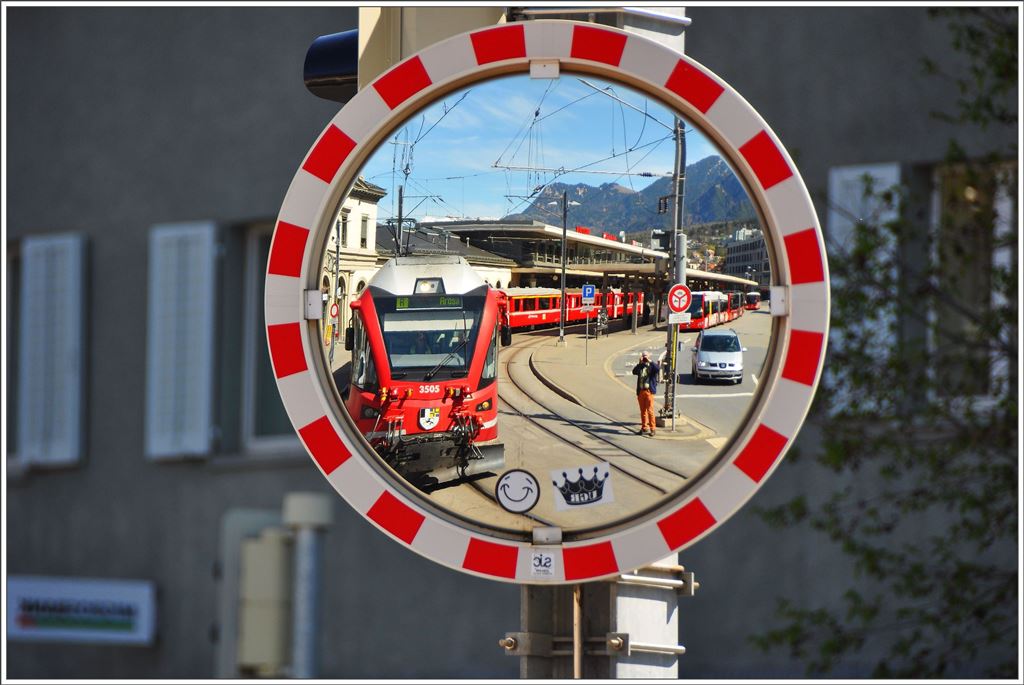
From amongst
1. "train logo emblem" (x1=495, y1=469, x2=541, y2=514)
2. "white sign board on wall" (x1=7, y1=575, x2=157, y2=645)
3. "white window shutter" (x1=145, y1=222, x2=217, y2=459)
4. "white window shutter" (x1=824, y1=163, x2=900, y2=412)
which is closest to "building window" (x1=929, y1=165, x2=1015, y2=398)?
"white window shutter" (x1=824, y1=163, x2=900, y2=412)

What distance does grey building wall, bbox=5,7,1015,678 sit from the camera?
471 cm

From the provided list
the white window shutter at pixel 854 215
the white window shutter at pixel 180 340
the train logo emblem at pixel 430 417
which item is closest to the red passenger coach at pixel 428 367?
the train logo emblem at pixel 430 417

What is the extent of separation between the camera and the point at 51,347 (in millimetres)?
5535

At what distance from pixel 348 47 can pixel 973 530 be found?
2813 mm

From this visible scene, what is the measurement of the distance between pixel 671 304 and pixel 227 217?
439 centimetres

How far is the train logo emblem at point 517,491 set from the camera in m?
1.17

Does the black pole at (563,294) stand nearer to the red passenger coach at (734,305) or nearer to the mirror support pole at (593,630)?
the red passenger coach at (734,305)

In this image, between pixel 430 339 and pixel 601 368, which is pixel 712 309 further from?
pixel 430 339

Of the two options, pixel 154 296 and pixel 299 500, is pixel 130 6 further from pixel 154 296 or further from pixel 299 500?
pixel 299 500

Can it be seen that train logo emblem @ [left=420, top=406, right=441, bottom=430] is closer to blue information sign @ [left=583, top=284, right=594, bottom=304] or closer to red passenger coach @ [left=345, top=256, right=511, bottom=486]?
red passenger coach @ [left=345, top=256, right=511, bottom=486]

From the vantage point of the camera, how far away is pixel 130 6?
5.58 metres

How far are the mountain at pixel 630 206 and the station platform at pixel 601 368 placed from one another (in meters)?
0.11

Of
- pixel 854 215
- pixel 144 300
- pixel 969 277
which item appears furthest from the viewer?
pixel 144 300

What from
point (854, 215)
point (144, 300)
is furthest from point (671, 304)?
point (144, 300)
